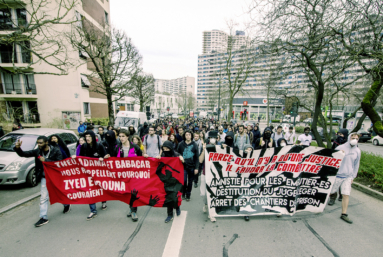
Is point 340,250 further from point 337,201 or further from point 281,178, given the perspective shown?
point 337,201

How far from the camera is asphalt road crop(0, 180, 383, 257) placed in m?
2.93

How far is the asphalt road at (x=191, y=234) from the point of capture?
2926 millimetres

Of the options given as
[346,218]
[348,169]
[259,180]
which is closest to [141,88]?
[259,180]

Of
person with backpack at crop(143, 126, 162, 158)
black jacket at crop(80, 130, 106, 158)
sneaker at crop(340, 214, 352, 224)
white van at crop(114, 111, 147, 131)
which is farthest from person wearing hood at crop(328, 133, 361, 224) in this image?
white van at crop(114, 111, 147, 131)

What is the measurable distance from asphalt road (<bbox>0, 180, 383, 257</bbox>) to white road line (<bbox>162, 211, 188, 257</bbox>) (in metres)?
0.05

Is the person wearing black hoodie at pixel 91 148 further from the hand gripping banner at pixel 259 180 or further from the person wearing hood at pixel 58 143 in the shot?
the hand gripping banner at pixel 259 180

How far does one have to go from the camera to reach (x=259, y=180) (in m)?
3.87

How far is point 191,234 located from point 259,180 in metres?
1.78

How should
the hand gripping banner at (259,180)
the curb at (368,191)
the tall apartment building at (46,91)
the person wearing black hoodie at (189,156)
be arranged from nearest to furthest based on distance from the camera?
the hand gripping banner at (259,180) < the person wearing black hoodie at (189,156) < the curb at (368,191) < the tall apartment building at (46,91)

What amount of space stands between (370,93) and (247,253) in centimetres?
642

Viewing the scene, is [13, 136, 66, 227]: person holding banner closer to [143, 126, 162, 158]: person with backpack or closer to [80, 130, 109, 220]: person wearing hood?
[80, 130, 109, 220]: person wearing hood

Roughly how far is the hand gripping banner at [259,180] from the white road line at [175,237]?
0.68 m

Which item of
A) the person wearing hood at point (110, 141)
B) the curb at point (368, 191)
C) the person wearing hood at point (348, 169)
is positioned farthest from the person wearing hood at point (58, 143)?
the curb at point (368, 191)

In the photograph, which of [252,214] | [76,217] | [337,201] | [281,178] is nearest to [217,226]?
[252,214]
